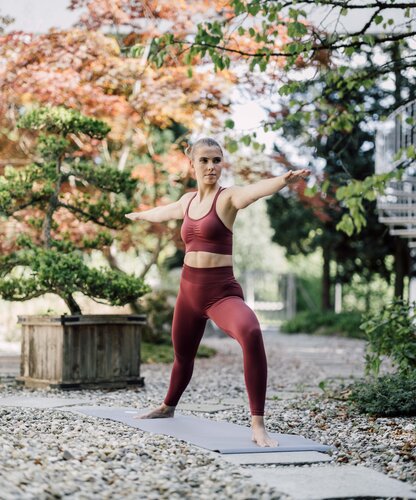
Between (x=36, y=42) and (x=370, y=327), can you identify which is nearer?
(x=370, y=327)

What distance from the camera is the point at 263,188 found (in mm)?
3924

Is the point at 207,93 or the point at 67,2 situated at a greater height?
the point at 67,2

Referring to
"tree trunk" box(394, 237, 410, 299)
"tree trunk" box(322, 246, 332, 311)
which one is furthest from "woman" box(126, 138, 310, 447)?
"tree trunk" box(322, 246, 332, 311)

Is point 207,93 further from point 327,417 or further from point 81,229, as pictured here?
point 327,417

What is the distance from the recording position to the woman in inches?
156

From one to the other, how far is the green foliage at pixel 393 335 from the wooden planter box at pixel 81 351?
1.87 m

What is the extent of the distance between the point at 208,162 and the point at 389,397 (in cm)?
197

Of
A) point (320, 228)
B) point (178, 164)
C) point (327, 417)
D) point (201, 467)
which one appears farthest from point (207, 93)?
point (320, 228)

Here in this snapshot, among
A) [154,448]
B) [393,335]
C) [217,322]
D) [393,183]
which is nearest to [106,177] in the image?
[393,335]

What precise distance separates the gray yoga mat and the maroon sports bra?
0.90 m

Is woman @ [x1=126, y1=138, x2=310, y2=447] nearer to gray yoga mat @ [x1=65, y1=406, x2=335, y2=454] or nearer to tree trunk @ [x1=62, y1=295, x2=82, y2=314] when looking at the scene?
gray yoga mat @ [x1=65, y1=406, x2=335, y2=454]

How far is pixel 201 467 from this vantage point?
11.3ft

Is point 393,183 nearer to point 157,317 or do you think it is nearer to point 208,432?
point 157,317

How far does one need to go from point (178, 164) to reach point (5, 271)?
10.9ft
